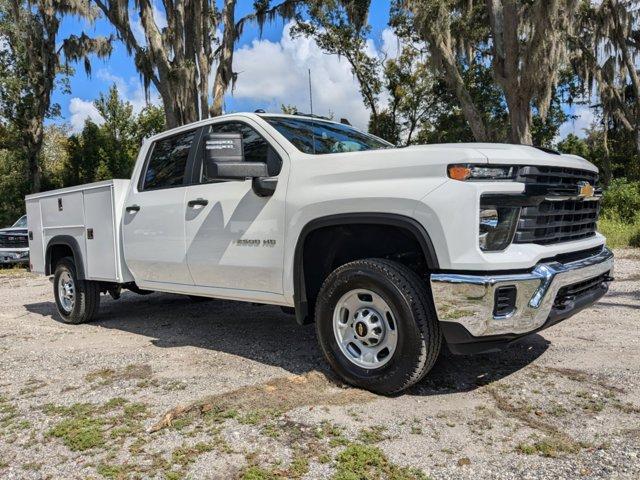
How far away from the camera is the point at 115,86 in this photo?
106 ft

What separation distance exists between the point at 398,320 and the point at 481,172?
3.41 feet

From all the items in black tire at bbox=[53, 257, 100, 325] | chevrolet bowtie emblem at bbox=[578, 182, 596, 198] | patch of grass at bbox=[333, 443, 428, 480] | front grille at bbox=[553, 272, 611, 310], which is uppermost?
chevrolet bowtie emblem at bbox=[578, 182, 596, 198]

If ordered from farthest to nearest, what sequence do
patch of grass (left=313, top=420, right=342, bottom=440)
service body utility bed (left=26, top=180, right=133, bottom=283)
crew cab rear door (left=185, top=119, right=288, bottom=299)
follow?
service body utility bed (left=26, top=180, right=133, bottom=283) < crew cab rear door (left=185, top=119, right=288, bottom=299) < patch of grass (left=313, top=420, right=342, bottom=440)

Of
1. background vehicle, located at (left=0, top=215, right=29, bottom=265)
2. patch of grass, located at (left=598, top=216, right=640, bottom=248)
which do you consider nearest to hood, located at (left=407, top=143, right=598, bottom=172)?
patch of grass, located at (left=598, top=216, right=640, bottom=248)

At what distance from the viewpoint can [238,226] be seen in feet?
14.9

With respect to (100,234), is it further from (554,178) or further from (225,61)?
(225,61)

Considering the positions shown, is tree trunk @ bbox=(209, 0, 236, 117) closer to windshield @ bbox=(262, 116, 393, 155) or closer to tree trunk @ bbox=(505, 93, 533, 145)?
tree trunk @ bbox=(505, 93, 533, 145)

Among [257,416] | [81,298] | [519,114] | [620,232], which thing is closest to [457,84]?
[519,114]

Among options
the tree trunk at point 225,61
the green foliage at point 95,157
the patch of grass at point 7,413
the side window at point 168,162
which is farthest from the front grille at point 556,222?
the green foliage at point 95,157

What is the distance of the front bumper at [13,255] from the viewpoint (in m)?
14.5

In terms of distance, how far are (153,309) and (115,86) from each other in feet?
92.3

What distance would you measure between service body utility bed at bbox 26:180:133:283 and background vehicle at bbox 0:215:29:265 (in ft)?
27.2

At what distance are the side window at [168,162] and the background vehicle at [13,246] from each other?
1051 cm

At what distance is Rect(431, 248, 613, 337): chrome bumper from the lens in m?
3.27
